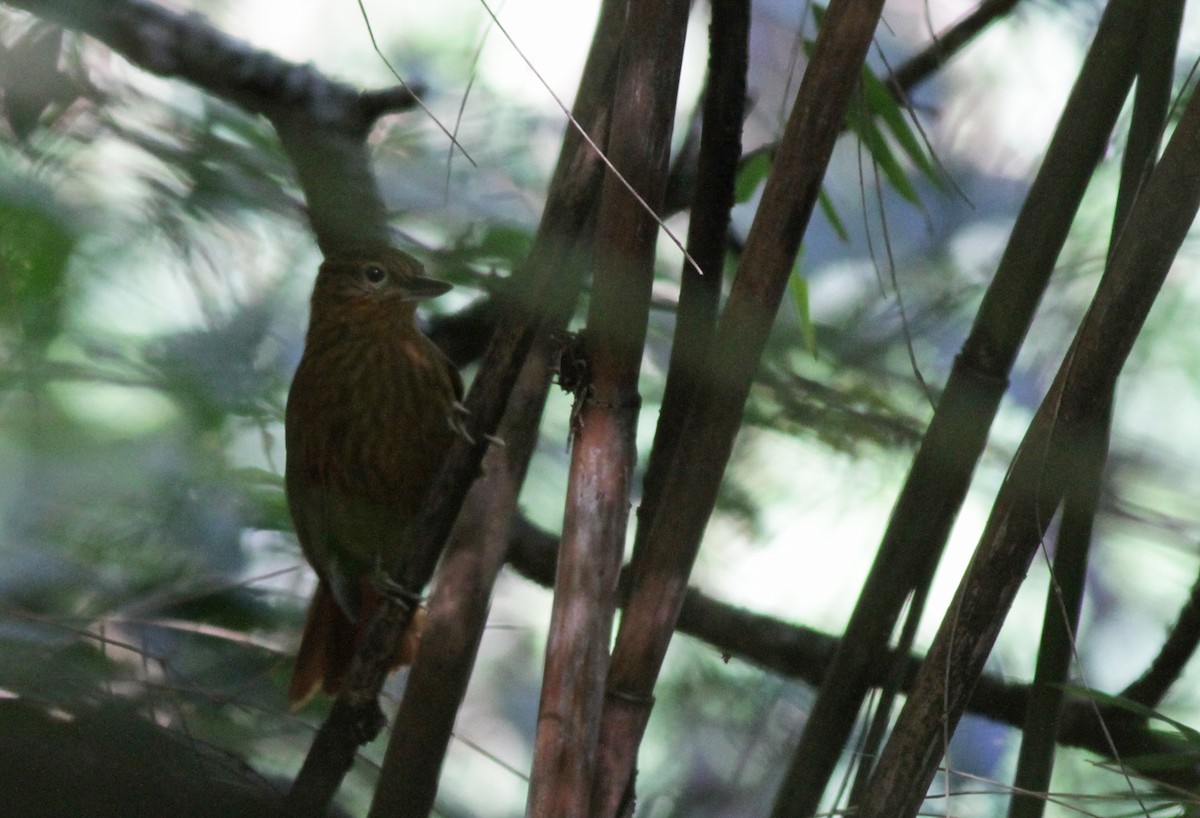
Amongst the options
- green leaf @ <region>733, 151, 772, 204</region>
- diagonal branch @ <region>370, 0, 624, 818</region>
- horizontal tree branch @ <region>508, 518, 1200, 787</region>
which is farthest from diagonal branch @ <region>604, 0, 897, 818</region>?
horizontal tree branch @ <region>508, 518, 1200, 787</region>

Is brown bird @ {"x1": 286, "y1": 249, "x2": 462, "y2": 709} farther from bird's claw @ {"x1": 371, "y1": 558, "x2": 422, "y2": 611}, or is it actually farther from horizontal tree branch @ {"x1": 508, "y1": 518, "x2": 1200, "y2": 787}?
bird's claw @ {"x1": 371, "y1": 558, "x2": 422, "y2": 611}

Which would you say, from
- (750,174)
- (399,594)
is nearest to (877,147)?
(750,174)

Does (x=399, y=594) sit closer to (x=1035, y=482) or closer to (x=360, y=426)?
(x=1035, y=482)

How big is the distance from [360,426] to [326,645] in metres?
0.44

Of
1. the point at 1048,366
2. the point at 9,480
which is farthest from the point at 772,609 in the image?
the point at 9,480

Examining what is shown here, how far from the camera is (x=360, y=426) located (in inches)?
94.1

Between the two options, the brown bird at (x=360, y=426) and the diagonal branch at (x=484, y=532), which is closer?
the diagonal branch at (x=484, y=532)

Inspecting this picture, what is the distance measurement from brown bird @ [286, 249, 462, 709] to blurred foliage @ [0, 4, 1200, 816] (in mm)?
63

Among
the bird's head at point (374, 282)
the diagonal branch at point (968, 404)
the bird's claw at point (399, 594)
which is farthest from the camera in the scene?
the bird's head at point (374, 282)

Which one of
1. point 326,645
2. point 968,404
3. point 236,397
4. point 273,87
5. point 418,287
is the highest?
point 273,87

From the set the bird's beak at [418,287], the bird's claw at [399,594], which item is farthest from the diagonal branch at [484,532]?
Answer: the bird's beak at [418,287]

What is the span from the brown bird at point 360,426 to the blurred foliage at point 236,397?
0.06 meters

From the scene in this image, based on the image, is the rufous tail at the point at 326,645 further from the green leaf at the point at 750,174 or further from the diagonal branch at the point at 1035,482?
the diagonal branch at the point at 1035,482

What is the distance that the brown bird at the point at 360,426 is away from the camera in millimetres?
2174
